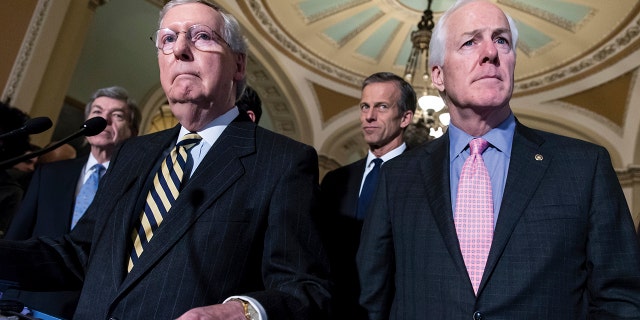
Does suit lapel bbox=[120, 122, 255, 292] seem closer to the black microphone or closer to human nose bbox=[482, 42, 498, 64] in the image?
the black microphone

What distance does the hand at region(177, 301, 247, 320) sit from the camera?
1017 millimetres

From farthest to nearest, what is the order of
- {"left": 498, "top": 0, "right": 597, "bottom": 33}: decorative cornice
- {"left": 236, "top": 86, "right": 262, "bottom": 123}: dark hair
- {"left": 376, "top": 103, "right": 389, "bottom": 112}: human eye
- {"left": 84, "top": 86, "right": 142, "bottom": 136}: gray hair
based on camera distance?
1. {"left": 498, "top": 0, "right": 597, "bottom": 33}: decorative cornice
2. {"left": 84, "top": 86, "right": 142, "bottom": 136}: gray hair
3. {"left": 376, "top": 103, "right": 389, "bottom": 112}: human eye
4. {"left": 236, "top": 86, "right": 262, "bottom": 123}: dark hair

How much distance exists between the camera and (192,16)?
1.61 m

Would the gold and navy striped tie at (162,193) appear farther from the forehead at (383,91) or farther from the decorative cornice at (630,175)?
the decorative cornice at (630,175)

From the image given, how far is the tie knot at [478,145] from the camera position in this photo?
1.55 metres

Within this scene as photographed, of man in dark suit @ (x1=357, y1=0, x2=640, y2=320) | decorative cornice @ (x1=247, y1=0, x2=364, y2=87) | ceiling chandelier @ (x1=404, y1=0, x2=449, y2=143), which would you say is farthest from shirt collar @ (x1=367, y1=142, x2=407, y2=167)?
decorative cornice @ (x1=247, y1=0, x2=364, y2=87)

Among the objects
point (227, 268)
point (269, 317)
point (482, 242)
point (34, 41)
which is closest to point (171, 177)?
point (227, 268)

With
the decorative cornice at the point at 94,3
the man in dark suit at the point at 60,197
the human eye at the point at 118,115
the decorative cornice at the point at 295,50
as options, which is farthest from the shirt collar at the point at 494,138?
the decorative cornice at the point at 295,50

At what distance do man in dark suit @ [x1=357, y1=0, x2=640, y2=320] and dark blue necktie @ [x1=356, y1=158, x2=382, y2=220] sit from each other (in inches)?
29.0

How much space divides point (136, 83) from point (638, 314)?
28.8 feet

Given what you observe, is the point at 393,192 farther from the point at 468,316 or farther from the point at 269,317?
the point at 269,317

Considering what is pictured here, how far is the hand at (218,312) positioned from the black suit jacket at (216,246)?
63 mm

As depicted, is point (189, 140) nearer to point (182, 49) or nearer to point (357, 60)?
point (182, 49)

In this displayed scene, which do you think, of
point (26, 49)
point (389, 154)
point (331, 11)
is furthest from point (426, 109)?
point (26, 49)
